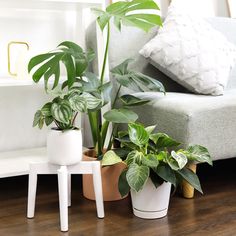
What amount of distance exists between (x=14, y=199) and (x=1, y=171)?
0.15m

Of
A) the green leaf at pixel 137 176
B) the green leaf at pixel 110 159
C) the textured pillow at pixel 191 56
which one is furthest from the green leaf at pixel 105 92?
the textured pillow at pixel 191 56

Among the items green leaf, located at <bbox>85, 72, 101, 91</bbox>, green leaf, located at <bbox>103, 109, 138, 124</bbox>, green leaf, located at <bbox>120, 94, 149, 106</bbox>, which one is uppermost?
green leaf, located at <bbox>85, 72, 101, 91</bbox>

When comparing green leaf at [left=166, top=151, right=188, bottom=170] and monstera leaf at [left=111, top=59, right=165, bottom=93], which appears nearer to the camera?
green leaf at [left=166, top=151, right=188, bottom=170]

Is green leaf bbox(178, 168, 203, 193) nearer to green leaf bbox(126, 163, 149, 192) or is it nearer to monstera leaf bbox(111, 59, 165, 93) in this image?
green leaf bbox(126, 163, 149, 192)

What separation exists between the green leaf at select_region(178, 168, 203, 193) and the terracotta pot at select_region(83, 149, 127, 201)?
0.85 ft

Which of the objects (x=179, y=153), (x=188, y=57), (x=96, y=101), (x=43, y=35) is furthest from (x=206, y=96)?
(x=43, y=35)

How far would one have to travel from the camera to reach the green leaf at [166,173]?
1.44m

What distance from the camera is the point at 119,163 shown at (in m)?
1.64

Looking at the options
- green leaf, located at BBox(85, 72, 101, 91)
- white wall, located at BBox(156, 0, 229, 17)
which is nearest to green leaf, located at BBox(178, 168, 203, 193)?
green leaf, located at BBox(85, 72, 101, 91)

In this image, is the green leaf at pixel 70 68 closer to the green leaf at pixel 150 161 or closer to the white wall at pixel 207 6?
the green leaf at pixel 150 161

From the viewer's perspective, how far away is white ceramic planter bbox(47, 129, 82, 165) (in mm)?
1436

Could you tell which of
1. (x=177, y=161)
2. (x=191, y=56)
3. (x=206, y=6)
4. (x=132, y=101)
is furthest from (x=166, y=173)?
(x=206, y=6)

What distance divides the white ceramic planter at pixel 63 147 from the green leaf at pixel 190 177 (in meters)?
0.42

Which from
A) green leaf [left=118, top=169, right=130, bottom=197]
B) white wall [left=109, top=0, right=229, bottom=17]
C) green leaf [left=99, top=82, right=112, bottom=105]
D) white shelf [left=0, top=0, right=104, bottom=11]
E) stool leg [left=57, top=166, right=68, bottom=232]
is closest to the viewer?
stool leg [left=57, top=166, right=68, bottom=232]
